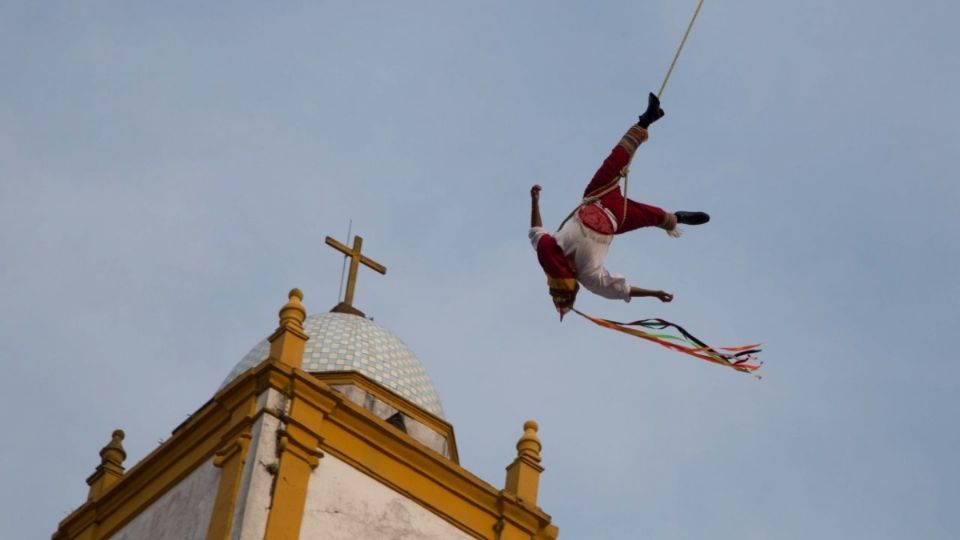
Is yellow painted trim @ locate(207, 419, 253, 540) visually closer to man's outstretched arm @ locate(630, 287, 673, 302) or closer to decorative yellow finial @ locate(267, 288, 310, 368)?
decorative yellow finial @ locate(267, 288, 310, 368)

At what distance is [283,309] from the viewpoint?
2550 cm

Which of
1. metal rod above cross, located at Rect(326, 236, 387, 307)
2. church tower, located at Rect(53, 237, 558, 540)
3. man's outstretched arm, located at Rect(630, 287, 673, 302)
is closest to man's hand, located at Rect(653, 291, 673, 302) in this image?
man's outstretched arm, located at Rect(630, 287, 673, 302)

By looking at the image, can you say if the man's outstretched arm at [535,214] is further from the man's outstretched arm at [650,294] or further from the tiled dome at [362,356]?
the tiled dome at [362,356]

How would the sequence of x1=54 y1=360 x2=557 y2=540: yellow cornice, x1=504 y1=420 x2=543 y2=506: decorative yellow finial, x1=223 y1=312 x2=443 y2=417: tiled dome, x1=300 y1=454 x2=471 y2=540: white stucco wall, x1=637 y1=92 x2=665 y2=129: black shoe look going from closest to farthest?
x1=637 y1=92 x2=665 y2=129: black shoe
x1=300 y1=454 x2=471 y2=540: white stucco wall
x1=54 y1=360 x2=557 y2=540: yellow cornice
x1=504 y1=420 x2=543 y2=506: decorative yellow finial
x1=223 y1=312 x2=443 y2=417: tiled dome

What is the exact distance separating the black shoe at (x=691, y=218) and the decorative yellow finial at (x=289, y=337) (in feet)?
19.3

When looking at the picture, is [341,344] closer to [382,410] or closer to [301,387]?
[382,410]

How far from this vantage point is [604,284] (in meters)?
20.2

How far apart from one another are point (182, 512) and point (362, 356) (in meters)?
4.23

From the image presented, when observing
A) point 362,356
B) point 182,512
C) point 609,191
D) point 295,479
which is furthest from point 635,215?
point 362,356

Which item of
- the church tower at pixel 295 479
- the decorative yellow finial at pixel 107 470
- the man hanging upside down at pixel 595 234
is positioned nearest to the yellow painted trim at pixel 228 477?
the church tower at pixel 295 479

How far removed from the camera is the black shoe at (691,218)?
67.8 feet

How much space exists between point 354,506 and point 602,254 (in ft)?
18.6

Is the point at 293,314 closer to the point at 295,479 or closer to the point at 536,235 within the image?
the point at 295,479

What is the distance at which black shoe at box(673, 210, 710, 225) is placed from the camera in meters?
20.7
